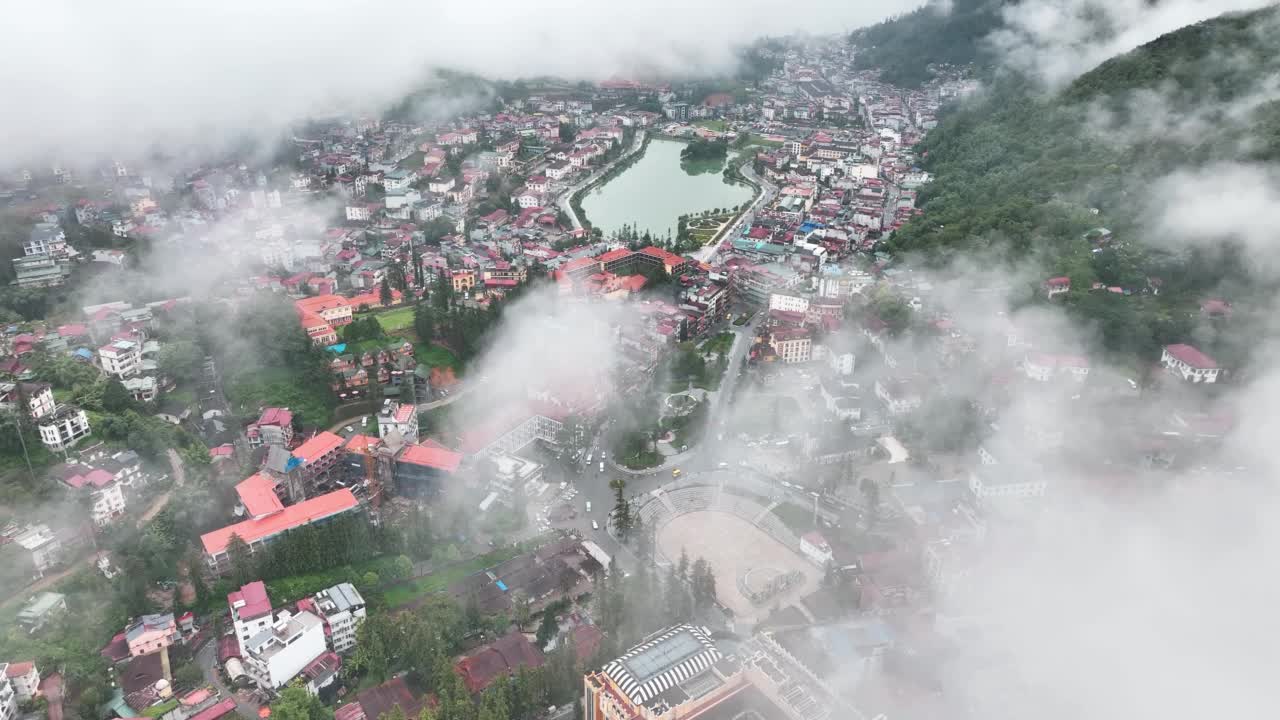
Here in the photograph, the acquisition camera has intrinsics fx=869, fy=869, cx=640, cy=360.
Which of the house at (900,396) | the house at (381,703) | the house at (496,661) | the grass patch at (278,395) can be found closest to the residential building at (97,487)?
the grass patch at (278,395)

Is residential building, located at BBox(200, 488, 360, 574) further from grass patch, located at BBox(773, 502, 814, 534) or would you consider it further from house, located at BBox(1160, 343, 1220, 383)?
house, located at BBox(1160, 343, 1220, 383)

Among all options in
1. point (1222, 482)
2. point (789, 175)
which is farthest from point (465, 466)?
point (789, 175)

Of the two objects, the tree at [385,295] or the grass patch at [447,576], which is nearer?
the grass patch at [447,576]

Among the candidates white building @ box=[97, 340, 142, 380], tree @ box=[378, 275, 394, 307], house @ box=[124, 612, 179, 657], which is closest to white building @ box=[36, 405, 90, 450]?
white building @ box=[97, 340, 142, 380]

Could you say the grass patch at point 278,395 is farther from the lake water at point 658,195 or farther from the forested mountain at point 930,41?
the forested mountain at point 930,41

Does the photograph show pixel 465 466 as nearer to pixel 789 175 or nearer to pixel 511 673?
Result: pixel 511 673

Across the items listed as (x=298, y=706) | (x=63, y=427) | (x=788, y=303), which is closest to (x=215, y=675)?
(x=298, y=706)
